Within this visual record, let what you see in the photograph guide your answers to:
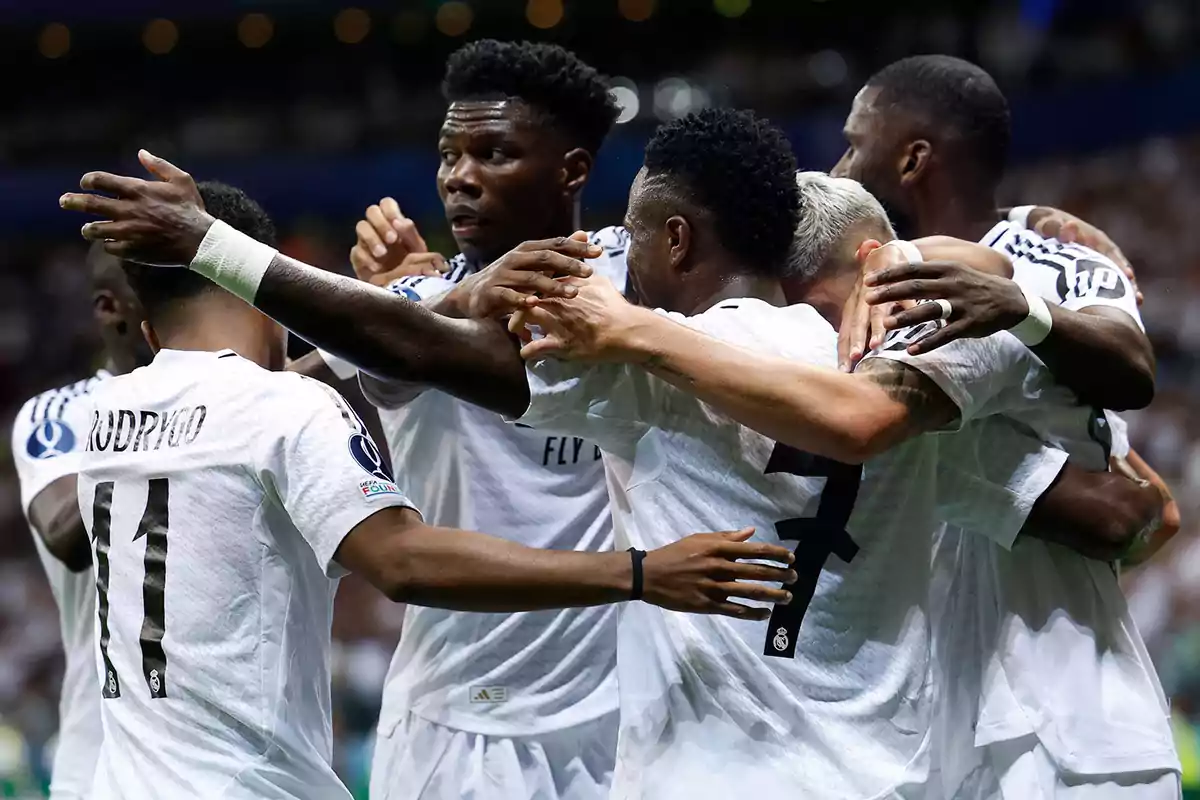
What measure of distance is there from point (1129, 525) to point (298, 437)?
2.00m

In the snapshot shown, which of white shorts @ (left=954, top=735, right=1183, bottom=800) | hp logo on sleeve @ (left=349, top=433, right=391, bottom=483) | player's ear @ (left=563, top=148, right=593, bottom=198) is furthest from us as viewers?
player's ear @ (left=563, top=148, right=593, bottom=198)

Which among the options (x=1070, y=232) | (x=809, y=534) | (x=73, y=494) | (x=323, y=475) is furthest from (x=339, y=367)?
(x=1070, y=232)

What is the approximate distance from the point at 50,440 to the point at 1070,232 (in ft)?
10.8

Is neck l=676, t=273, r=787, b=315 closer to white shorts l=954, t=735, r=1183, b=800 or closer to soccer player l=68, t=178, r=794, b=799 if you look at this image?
soccer player l=68, t=178, r=794, b=799

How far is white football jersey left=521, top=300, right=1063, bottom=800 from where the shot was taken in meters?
3.16

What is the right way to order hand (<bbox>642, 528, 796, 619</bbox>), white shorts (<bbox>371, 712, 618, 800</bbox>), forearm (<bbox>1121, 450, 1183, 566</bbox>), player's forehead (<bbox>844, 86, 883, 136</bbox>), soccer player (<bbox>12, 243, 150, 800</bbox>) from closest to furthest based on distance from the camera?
hand (<bbox>642, 528, 796, 619</bbox>) < forearm (<bbox>1121, 450, 1183, 566</bbox>) < white shorts (<bbox>371, 712, 618, 800</bbox>) < player's forehead (<bbox>844, 86, 883, 136</bbox>) < soccer player (<bbox>12, 243, 150, 800</bbox>)

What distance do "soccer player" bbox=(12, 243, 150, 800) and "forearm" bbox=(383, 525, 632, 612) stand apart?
2048 millimetres

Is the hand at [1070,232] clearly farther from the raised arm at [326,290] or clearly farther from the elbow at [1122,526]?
the raised arm at [326,290]

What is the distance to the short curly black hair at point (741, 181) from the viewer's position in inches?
134

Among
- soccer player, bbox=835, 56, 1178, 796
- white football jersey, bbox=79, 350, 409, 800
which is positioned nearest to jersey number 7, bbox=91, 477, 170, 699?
white football jersey, bbox=79, 350, 409, 800

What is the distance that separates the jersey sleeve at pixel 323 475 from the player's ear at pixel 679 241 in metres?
0.80

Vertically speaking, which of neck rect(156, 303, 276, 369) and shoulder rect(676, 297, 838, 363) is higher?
shoulder rect(676, 297, 838, 363)

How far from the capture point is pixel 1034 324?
10.9 ft

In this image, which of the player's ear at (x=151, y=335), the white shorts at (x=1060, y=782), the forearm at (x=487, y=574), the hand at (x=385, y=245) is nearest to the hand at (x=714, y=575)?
the forearm at (x=487, y=574)
